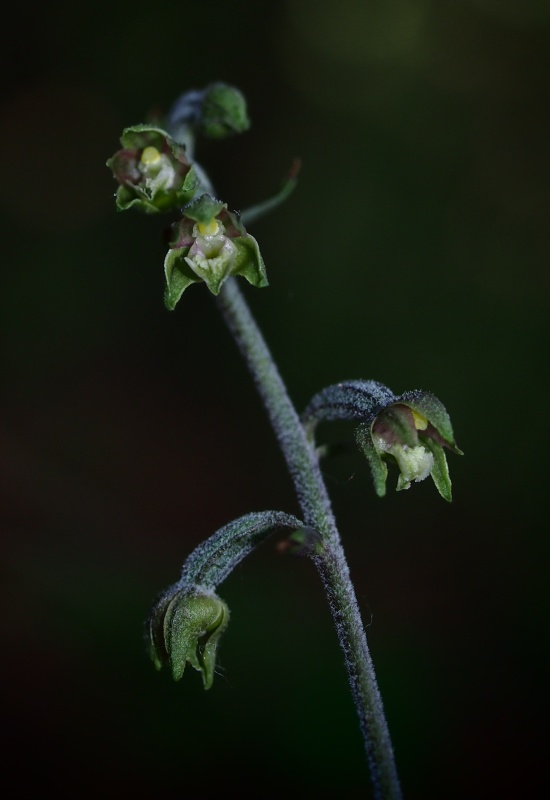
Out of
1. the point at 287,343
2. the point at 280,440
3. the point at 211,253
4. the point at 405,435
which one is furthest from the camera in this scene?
the point at 287,343

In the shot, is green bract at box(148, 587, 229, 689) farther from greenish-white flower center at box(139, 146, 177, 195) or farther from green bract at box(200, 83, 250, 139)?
green bract at box(200, 83, 250, 139)

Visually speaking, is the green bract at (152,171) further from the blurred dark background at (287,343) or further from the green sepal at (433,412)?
the blurred dark background at (287,343)

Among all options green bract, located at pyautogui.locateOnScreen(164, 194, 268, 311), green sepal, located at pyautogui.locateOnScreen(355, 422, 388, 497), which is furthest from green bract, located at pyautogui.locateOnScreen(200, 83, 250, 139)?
green sepal, located at pyautogui.locateOnScreen(355, 422, 388, 497)

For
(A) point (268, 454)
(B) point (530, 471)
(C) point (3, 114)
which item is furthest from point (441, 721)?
(C) point (3, 114)

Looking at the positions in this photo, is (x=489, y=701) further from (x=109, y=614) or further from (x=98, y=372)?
(x=98, y=372)

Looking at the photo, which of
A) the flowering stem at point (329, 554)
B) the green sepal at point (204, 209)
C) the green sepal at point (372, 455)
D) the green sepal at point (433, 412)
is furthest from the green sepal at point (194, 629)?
the green sepal at point (204, 209)

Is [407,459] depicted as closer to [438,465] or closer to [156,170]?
[438,465]

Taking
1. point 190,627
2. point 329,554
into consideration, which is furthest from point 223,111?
point 190,627
